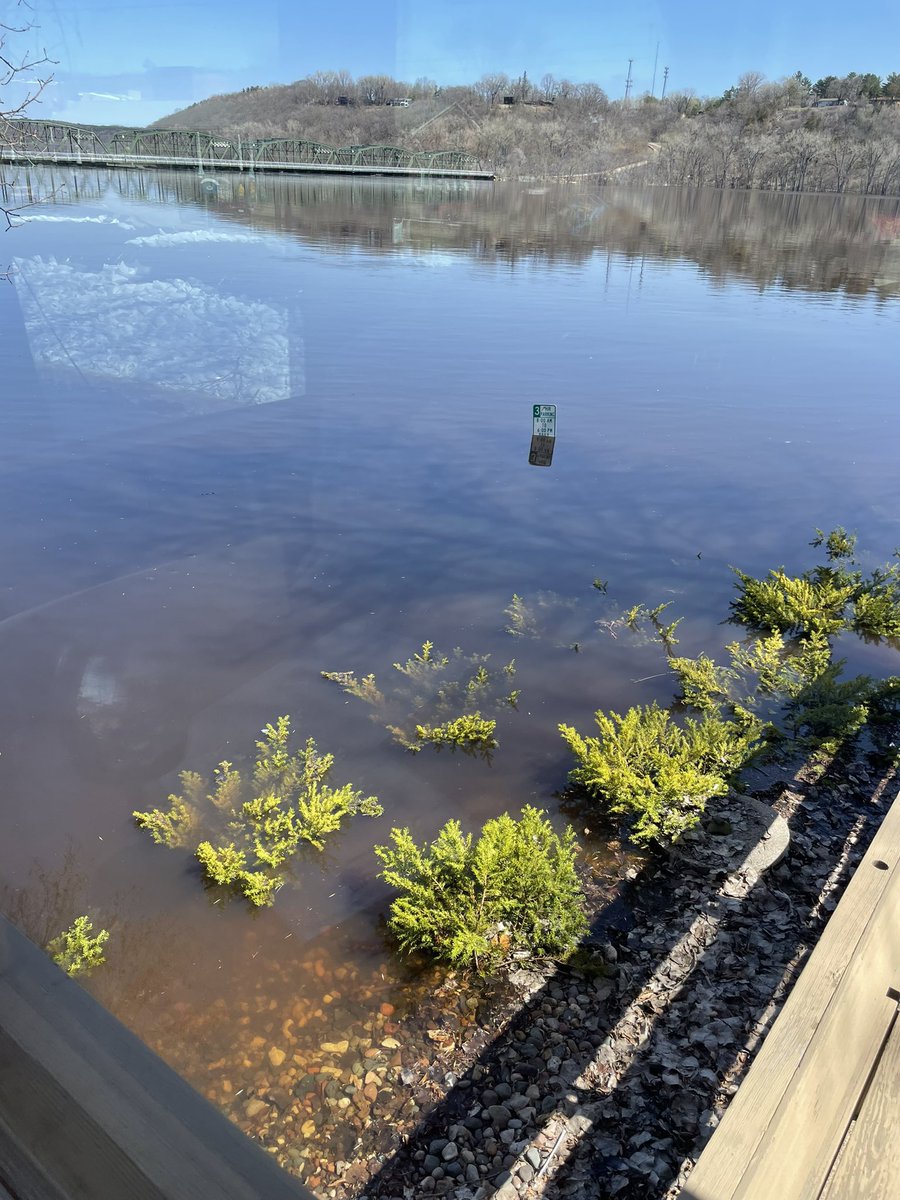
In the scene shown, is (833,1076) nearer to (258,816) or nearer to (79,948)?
(79,948)

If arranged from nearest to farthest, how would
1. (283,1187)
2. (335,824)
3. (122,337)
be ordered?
(283,1187) → (335,824) → (122,337)

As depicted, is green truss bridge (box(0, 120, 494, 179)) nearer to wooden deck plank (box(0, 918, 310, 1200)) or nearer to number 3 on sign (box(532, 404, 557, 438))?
number 3 on sign (box(532, 404, 557, 438))

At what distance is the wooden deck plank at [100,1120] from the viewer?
1.13 m


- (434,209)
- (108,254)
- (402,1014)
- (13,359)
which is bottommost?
(402,1014)

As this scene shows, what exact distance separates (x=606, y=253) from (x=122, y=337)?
67.3ft

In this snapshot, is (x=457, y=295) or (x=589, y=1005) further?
(x=457, y=295)

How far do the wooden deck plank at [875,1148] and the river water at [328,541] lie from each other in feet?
5.56

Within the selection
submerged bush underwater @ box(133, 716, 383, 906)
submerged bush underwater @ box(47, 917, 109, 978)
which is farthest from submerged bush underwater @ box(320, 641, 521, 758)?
submerged bush underwater @ box(47, 917, 109, 978)

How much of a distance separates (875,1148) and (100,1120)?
138 centimetres

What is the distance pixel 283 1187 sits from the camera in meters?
1.11

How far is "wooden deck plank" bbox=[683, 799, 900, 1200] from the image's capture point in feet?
4.17

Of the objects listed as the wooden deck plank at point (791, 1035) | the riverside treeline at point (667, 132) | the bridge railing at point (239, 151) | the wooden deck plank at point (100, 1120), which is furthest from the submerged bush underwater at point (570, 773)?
the bridge railing at point (239, 151)

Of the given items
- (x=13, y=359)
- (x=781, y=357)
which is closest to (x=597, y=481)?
(x=781, y=357)

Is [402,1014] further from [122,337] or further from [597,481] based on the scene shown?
[122,337]
